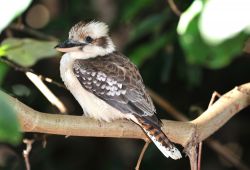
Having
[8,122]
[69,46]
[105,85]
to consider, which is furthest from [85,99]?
[8,122]

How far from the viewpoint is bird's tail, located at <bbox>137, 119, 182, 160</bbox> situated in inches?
92.9

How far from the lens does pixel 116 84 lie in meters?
2.71

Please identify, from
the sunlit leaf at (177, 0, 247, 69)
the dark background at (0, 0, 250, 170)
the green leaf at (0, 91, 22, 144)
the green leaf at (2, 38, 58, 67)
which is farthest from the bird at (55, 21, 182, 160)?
the green leaf at (0, 91, 22, 144)

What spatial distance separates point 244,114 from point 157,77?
3.36ft

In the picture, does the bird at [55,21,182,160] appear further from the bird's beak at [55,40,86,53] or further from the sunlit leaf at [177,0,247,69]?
the sunlit leaf at [177,0,247,69]

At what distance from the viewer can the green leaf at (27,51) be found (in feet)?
8.30

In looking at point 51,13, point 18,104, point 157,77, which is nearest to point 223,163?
point 157,77

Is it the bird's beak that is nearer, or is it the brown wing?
the brown wing

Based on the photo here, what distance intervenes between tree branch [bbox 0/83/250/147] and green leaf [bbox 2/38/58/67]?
50 cm

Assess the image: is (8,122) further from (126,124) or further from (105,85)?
(105,85)

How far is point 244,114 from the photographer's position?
15.2ft

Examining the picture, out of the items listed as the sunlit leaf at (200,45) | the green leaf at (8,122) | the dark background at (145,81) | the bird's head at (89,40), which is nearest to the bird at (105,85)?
the bird's head at (89,40)

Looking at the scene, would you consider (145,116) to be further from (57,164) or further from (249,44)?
(57,164)

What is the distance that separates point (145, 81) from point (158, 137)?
172cm
